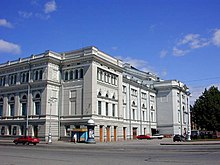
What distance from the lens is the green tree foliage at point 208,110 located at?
6800 cm

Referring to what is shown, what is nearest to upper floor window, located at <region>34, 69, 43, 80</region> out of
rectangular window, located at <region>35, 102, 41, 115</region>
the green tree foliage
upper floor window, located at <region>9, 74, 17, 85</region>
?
rectangular window, located at <region>35, 102, 41, 115</region>

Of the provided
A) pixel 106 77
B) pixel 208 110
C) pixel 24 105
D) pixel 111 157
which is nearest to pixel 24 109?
pixel 24 105

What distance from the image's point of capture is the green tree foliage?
223ft

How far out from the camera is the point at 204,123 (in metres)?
69.0

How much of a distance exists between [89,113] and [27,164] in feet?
126

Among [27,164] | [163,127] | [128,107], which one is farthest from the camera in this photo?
[163,127]

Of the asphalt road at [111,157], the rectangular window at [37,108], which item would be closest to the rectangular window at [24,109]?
the rectangular window at [37,108]

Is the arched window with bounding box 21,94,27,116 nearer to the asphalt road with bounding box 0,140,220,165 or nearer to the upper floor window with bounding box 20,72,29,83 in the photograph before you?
the upper floor window with bounding box 20,72,29,83

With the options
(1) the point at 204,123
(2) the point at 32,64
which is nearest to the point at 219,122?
(1) the point at 204,123

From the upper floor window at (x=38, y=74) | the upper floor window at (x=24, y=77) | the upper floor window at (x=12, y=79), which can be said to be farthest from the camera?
the upper floor window at (x=12, y=79)

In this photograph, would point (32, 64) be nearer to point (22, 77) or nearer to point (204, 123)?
point (22, 77)

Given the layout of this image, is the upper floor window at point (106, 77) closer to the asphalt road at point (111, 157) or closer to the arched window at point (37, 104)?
the arched window at point (37, 104)

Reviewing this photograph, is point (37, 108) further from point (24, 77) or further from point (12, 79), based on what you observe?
point (12, 79)

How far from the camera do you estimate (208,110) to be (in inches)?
2712
